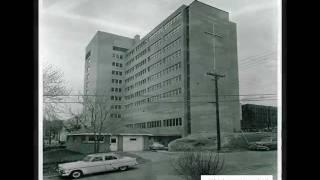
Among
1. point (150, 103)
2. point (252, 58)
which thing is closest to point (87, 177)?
point (150, 103)

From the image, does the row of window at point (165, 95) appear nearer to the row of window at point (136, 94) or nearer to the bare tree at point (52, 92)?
the row of window at point (136, 94)

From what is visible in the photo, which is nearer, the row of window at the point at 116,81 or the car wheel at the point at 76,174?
the car wheel at the point at 76,174

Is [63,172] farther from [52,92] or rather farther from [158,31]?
[158,31]

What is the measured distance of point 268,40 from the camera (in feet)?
5.25

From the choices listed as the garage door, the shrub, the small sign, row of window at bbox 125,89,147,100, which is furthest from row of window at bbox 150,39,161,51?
the small sign

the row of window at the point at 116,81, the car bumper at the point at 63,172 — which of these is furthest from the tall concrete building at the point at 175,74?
the car bumper at the point at 63,172

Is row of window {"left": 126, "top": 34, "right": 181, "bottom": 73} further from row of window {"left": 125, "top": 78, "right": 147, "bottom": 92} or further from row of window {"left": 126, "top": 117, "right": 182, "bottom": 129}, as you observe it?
row of window {"left": 126, "top": 117, "right": 182, "bottom": 129}

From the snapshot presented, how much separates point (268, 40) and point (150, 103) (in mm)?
746

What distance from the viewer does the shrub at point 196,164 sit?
61.8 inches

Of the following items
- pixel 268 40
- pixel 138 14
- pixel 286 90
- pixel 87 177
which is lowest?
pixel 87 177

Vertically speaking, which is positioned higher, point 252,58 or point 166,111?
point 252,58

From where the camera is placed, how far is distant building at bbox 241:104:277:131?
1.57m

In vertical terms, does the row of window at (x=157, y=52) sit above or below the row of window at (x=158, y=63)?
above
